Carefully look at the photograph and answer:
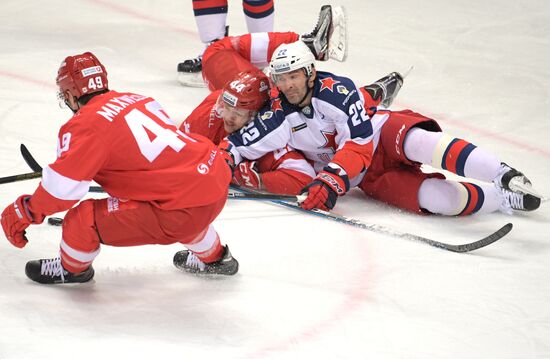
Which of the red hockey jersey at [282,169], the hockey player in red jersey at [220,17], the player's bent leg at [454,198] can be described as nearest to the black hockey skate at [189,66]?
the hockey player in red jersey at [220,17]

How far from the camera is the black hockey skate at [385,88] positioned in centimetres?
456

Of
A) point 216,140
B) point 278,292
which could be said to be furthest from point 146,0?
point 278,292

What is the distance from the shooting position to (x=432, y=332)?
115 inches

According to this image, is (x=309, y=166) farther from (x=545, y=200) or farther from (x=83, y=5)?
(x=83, y=5)

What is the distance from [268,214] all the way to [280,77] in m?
0.51

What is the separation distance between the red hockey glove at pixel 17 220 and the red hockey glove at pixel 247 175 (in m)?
1.28

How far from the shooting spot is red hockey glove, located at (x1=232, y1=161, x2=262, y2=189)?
4023mm

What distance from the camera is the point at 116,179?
2.85 m

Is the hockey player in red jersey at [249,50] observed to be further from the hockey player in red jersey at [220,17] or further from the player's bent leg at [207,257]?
the player's bent leg at [207,257]

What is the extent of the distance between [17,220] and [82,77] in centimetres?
43

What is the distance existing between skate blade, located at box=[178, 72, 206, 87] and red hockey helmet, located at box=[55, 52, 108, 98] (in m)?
2.47

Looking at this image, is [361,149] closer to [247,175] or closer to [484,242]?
[247,175]

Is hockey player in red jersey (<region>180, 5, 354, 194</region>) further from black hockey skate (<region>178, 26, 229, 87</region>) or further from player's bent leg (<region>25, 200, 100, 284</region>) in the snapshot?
player's bent leg (<region>25, 200, 100, 284</region>)

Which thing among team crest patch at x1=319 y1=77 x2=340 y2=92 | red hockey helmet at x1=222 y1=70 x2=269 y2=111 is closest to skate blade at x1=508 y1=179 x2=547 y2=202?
team crest patch at x1=319 y1=77 x2=340 y2=92
